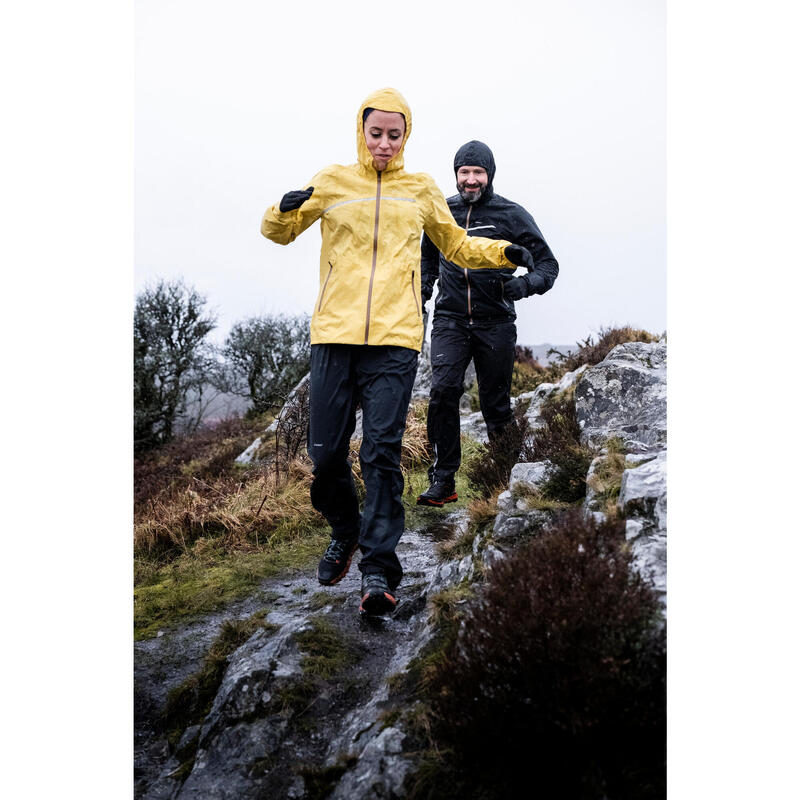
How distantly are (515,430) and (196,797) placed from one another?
3.51m

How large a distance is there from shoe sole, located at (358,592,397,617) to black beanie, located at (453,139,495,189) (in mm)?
3028

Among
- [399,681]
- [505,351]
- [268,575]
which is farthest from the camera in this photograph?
[505,351]

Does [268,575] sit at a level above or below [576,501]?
below

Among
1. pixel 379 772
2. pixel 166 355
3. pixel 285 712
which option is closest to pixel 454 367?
pixel 285 712

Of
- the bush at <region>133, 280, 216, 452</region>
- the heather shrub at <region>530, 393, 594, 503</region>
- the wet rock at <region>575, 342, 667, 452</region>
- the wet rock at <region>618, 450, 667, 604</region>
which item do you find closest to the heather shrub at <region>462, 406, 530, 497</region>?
the heather shrub at <region>530, 393, 594, 503</region>

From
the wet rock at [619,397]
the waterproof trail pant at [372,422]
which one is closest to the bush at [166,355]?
the wet rock at [619,397]

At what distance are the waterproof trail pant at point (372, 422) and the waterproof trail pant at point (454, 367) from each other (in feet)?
5.05

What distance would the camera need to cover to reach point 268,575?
487 cm

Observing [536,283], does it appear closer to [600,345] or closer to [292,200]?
[292,200]

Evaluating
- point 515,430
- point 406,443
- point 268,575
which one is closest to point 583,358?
point 406,443

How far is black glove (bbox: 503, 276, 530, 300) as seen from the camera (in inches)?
186

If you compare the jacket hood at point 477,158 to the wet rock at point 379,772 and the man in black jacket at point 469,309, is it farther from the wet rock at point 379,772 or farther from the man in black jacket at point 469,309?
the wet rock at point 379,772

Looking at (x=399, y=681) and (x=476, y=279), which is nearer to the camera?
(x=399, y=681)
